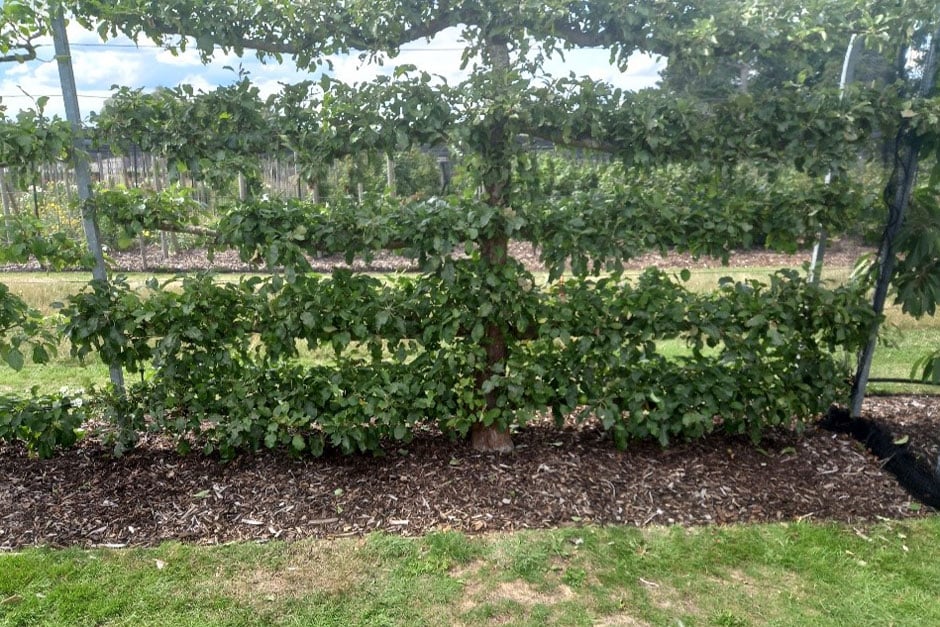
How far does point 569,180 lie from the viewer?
536 centimetres

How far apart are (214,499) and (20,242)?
1.61 metres

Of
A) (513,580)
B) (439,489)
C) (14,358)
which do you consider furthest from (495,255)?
(14,358)

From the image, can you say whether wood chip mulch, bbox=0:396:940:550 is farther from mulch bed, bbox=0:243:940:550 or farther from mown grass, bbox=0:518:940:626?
mown grass, bbox=0:518:940:626

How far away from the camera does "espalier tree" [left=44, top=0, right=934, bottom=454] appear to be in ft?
11.1

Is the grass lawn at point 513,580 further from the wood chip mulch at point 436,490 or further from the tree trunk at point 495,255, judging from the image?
the tree trunk at point 495,255

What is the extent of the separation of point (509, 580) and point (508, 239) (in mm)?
1638

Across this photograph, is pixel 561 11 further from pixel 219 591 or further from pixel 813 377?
pixel 219 591

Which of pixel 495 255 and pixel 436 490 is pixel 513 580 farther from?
pixel 495 255

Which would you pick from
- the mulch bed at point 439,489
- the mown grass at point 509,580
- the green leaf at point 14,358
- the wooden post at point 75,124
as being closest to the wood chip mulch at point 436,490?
the mulch bed at point 439,489

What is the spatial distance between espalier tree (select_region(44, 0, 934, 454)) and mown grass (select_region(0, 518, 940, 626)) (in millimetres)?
715

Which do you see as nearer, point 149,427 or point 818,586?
point 818,586

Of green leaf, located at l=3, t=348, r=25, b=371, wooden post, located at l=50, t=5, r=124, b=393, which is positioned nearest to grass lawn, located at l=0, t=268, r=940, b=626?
green leaf, located at l=3, t=348, r=25, b=371

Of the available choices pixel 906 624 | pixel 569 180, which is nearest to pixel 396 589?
pixel 906 624

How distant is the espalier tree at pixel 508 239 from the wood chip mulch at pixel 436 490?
179 millimetres
